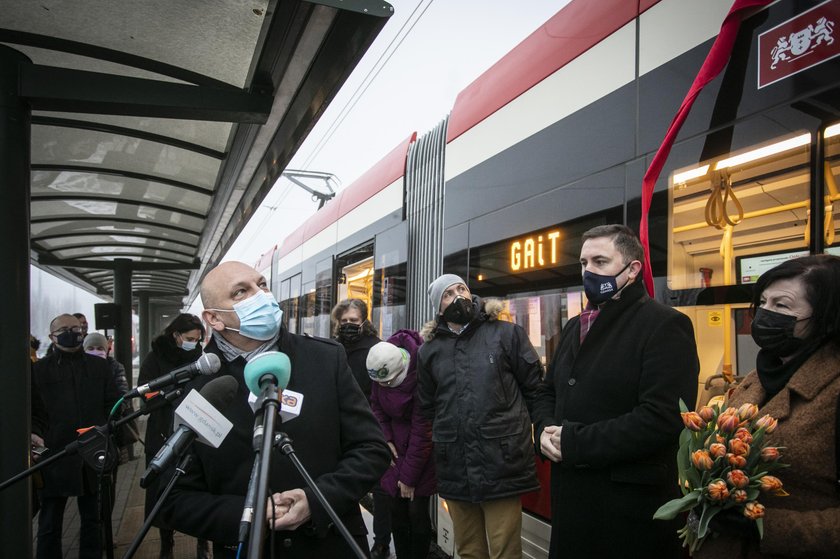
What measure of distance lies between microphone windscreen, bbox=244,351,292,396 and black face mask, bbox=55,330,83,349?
3567 mm

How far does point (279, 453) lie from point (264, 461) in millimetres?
857

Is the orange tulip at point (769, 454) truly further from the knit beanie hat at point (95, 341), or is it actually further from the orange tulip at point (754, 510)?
the knit beanie hat at point (95, 341)

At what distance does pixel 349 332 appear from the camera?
4.34m

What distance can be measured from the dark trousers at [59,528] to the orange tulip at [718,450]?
3.86 metres

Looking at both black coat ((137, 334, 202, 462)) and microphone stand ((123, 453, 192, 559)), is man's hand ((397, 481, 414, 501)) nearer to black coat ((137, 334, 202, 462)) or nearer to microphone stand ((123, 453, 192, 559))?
black coat ((137, 334, 202, 462))

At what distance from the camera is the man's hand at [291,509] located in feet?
5.72

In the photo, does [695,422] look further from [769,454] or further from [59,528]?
[59,528]

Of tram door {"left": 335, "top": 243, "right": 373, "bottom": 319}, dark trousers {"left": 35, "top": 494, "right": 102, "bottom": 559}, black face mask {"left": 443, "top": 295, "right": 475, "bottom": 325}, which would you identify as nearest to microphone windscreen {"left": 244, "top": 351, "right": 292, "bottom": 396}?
black face mask {"left": 443, "top": 295, "right": 475, "bottom": 325}

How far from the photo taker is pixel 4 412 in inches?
113

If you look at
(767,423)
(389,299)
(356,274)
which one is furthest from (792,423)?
(356,274)

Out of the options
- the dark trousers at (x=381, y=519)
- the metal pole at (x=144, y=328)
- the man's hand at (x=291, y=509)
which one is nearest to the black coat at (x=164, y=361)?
the dark trousers at (x=381, y=519)

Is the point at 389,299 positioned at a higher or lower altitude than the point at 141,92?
lower

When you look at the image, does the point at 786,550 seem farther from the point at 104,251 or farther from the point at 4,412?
the point at 104,251

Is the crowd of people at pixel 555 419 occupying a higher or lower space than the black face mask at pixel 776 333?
lower
